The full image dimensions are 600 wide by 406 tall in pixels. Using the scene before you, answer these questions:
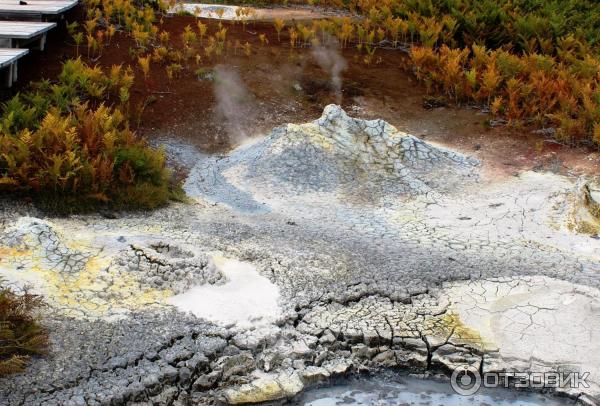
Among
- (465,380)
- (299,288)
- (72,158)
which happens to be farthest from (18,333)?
(465,380)

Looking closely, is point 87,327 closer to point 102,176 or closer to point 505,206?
point 102,176

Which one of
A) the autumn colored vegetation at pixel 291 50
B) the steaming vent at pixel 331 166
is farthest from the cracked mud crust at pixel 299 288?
the autumn colored vegetation at pixel 291 50

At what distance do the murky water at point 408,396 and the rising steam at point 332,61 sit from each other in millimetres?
7800

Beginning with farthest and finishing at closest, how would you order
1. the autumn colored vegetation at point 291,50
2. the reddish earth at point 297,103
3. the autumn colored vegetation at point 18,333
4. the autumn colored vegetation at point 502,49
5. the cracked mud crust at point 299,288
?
the autumn colored vegetation at point 502,49 → the reddish earth at point 297,103 → the autumn colored vegetation at point 291,50 → the cracked mud crust at point 299,288 → the autumn colored vegetation at point 18,333

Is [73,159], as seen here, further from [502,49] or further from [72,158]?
[502,49]

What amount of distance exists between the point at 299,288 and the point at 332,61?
28.3 feet

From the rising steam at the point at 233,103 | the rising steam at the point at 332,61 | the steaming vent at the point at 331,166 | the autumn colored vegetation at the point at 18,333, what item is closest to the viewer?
the autumn colored vegetation at the point at 18,333

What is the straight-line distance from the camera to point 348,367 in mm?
6312

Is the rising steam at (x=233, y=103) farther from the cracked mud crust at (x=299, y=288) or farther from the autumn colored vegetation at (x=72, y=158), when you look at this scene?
the cracked mud crust at (x=299, y=288)

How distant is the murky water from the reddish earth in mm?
5349

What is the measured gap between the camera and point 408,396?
611cm

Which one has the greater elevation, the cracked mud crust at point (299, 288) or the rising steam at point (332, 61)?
the rising steam at point (332, 61)

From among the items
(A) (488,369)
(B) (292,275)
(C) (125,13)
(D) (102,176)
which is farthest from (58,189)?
(C) (125,13)

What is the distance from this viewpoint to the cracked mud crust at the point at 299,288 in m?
5.96
